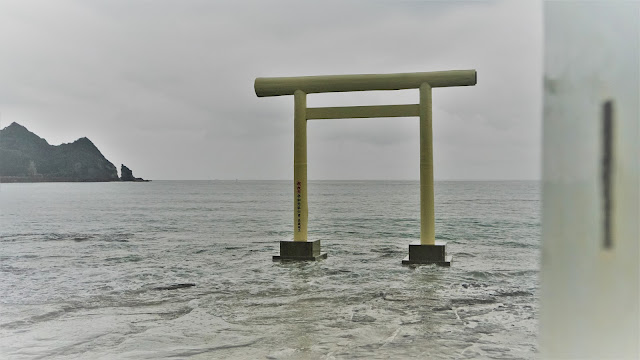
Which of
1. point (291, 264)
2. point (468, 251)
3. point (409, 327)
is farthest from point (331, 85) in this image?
point (468, 251)

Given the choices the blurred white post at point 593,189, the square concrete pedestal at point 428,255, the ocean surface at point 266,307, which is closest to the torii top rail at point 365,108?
the square concrete pedestal at point 428,255

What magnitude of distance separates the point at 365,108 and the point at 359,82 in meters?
0.37

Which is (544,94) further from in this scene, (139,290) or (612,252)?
(139,290)

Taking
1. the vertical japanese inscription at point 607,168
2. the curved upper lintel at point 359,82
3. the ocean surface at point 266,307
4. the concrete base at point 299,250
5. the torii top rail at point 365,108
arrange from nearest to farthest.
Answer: the vertical japanese inscription at point 607,168, the ocean surface at point 266,307, the curved upper lintel at point 359,82, the torii top rail at point 365,108, the concrete base at point 299,250

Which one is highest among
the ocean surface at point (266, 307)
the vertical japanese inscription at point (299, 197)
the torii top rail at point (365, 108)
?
the torii top rail at point (365, 108)

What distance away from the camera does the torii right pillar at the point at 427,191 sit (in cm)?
705

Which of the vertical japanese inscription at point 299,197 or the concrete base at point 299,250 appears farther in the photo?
the concrete base at point 299,250

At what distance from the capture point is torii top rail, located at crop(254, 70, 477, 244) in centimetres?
704

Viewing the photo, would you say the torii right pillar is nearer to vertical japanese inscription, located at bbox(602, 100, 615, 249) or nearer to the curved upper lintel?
the curved upper lintel

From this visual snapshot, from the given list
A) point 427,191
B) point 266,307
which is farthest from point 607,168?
point 427,191

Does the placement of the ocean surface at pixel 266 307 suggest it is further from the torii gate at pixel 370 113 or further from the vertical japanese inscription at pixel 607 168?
the vertical japanese inscription at pixel 607 168

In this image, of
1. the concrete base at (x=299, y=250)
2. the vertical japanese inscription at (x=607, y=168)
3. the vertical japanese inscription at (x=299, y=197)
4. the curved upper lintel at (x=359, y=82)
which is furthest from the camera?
the concrete base at (x=299, y=250)

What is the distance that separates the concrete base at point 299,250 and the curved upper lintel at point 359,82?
7.21ft

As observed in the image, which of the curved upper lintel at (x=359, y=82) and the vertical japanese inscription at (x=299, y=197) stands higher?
the curved upper lintel at (x=359, y=82)
